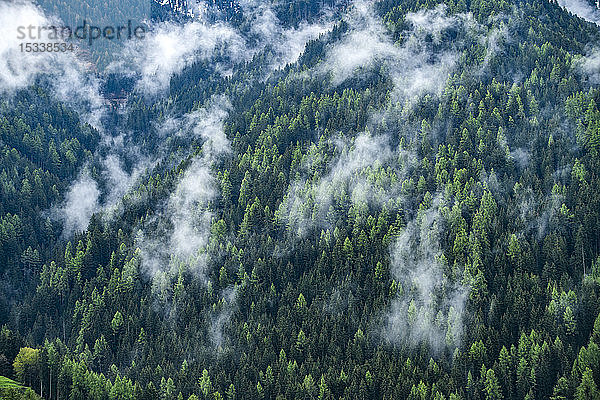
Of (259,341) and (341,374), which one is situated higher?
(259,341)

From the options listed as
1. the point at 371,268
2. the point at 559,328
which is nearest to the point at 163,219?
the point at 371,268

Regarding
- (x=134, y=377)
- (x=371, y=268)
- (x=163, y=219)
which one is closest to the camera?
(x=134, y=377)

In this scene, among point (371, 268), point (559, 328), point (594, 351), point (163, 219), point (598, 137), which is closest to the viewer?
point (594, 351)

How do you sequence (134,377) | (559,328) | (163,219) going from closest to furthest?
(559,328), (134,377), (163,219)

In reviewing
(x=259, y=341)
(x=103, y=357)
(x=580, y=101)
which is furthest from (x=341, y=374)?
(x=580, y=101)

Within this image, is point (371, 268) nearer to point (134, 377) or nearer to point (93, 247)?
point (134, 377)

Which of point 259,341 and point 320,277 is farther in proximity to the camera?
point 320,277

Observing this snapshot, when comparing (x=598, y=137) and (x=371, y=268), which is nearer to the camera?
(x=371, y=268)

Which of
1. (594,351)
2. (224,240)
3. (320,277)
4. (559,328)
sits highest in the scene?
(224,240)

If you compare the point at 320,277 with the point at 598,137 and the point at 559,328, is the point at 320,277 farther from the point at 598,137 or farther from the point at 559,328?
the point at 598,137
